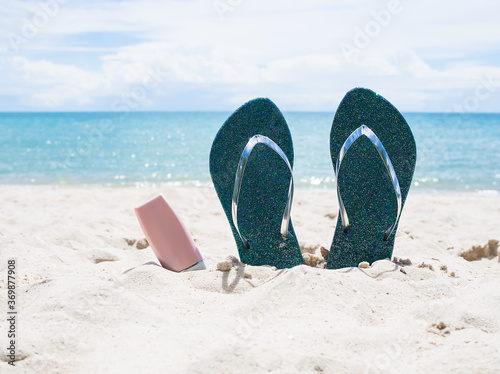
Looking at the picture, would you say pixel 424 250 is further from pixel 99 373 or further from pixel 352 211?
pixel 99 373

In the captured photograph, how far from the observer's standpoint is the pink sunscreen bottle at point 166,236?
2.97 m

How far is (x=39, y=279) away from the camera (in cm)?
259

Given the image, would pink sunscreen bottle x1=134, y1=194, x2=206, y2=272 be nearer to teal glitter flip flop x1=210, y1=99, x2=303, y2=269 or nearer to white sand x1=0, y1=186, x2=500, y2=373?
white sand x1=0, y1=186, x2=500, y2=373

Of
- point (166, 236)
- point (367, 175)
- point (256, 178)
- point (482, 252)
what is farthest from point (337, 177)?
point (482, 252)

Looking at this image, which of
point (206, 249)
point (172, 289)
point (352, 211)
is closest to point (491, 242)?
point (352, 211)

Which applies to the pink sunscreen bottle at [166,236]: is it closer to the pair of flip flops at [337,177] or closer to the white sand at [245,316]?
the white sand at [245,316]

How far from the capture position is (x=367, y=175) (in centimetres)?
304

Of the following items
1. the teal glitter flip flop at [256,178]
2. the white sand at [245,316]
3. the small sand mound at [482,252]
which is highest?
the teal glitter flip flop at [256,178]

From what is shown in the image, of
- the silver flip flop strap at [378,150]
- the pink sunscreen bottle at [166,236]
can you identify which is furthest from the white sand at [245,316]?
the silver flip flop strap at [378,150]

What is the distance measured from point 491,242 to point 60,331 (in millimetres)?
3045

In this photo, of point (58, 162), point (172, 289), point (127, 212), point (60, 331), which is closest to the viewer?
point (60, 331)

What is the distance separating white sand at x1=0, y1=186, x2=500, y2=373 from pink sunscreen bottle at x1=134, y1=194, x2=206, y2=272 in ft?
0.60

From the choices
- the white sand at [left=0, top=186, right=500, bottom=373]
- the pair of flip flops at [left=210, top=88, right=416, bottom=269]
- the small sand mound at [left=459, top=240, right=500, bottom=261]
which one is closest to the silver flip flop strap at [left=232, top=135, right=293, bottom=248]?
the pair of flip flops at [left=210, top=88, right=416, bottom=269]

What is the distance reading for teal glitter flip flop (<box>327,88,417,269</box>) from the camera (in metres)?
A: 3.01
